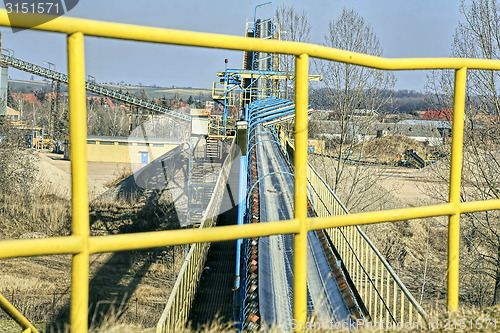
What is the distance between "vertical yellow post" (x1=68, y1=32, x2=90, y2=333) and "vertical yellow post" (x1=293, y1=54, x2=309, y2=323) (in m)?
0.85

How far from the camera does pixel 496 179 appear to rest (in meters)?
14.5

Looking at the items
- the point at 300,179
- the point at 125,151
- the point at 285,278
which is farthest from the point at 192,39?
the point at 125,151

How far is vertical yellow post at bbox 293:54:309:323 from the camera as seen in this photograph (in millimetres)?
2002

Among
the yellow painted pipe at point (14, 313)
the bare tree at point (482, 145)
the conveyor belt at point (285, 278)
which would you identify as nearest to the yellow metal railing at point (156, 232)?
the yellow painted pipe at point (14, 313)

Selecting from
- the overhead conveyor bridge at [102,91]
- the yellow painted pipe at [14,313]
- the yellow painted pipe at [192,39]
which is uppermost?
the overhead conveyor bridge at [102,91]

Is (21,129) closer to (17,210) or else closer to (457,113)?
(17,210)

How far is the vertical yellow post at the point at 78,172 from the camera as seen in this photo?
Result: 5.25 ft

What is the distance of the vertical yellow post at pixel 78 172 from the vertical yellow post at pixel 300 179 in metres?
0.85

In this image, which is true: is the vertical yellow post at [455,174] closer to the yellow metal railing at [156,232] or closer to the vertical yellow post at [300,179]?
the yellow metal railing at [156,232]

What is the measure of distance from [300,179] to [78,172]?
91cm

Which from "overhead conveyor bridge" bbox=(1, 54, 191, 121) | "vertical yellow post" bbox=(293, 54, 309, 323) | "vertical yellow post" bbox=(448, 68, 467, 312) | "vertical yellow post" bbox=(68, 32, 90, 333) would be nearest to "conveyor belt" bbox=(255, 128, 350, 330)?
"vertical yellow post" bbox=(448, 68, 467, 312)

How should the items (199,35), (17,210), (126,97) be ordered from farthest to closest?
(126,97) < (17,210) < (199,35)

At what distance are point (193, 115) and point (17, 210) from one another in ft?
28.9

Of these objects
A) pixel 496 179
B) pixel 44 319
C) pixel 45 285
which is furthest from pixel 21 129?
pixel 496 179
